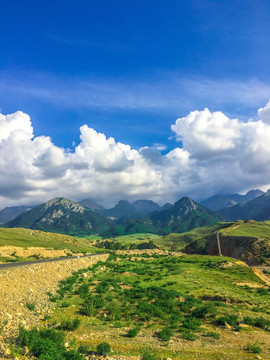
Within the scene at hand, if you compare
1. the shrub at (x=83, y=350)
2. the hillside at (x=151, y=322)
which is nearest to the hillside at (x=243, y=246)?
the hillside at (x=151, y=322)

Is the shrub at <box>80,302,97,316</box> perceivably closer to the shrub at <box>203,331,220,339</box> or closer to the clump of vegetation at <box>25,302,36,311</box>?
the clump of vegetation at <box>25,302,36,311</box>

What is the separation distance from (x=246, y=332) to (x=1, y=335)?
20.7 m

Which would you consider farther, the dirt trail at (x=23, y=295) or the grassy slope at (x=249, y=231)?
the grassy slope at (x=249, y=231)

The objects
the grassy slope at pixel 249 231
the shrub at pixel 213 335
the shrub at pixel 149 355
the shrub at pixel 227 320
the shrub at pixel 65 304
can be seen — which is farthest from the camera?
the grassy slope at pixel 249 231

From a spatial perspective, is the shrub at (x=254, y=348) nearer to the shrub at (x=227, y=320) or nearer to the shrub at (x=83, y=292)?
the shrub at (x=227, y=320)

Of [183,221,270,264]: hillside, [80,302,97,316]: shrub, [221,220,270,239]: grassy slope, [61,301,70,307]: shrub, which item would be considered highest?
[61,301,70,307]: shrub

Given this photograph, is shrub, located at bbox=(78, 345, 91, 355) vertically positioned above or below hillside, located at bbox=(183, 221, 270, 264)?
above

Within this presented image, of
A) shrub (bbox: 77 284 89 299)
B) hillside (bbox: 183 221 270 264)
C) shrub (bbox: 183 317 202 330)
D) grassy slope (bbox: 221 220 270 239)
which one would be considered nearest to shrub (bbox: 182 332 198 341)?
shrub (bbox: 183 317 202 330)

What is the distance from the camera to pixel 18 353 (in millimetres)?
12844

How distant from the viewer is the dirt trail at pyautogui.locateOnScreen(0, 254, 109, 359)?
17220 mm

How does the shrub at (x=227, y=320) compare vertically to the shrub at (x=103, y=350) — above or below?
below

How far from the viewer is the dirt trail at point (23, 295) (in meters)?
17.2

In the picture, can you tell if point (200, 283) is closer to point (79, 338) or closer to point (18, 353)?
point (79, 338)

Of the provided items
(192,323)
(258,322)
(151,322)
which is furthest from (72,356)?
(258,322)
